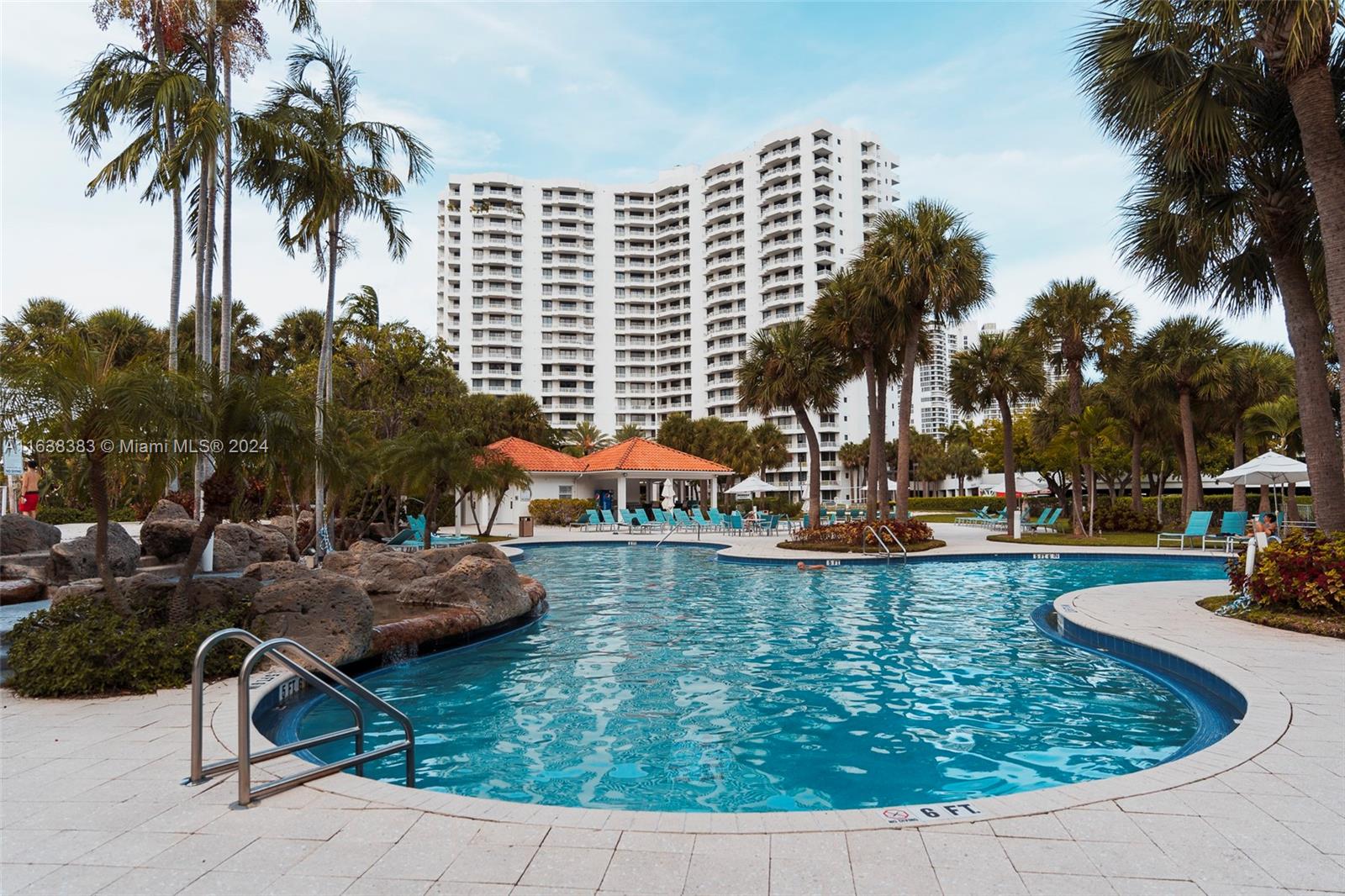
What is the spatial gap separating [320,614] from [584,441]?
54.5 metres

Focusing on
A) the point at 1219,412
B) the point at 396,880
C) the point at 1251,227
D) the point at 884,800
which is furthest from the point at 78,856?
the point at 1219,412

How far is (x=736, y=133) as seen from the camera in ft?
295

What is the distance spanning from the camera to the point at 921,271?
1912 centimetres

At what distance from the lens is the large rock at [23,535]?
11.8m

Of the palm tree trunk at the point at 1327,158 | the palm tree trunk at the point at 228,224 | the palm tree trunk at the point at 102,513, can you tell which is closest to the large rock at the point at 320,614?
the palm tree trunk at the point at 102,513

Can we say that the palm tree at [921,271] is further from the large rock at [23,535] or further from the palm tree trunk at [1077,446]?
the large rock at [23,535]

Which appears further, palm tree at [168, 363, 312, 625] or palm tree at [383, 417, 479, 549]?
palm tree at [383, 417, 479, 549]

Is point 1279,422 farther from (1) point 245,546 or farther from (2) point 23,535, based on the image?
(2) point 23,535

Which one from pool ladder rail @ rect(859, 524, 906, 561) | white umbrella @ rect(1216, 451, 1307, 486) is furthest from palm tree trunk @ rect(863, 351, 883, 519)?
white umbrella @ rect(1216, 451, 1307, 486)

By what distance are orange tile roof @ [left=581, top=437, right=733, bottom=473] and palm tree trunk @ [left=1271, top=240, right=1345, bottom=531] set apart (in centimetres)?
2721

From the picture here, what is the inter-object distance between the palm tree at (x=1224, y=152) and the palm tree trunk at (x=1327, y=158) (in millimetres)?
46

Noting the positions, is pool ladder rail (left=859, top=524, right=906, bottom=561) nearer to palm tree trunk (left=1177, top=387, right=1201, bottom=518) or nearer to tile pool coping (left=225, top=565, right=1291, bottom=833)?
palm tree trunk (left=1177, top=387, right=1201, bottom=518)

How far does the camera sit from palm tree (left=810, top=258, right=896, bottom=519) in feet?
67.7

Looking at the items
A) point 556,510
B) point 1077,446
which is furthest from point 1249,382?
point 556,510
